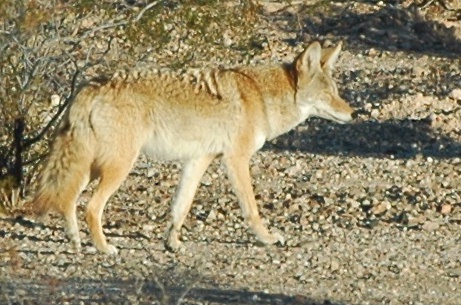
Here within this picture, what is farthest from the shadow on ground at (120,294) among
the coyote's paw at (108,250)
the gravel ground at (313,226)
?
the coyote's paw at (108,250)

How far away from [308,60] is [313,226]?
1.26 metres

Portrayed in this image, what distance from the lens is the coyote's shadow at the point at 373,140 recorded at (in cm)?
1480

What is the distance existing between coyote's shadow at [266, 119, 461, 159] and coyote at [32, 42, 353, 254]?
11.7 ft

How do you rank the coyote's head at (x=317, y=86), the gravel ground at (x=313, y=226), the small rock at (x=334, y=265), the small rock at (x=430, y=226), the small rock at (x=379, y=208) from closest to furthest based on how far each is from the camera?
1. the gravel ground at (x=313, y=226)
2. the small rock at (x=334, y=265)
3. the coyote's head at (x=317, y=86)
4. the small rock at (x=430, y=226)
5. the small rock at (x=379, y=208)

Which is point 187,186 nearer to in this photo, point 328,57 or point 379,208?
point 328,57

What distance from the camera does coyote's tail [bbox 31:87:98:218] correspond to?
398 inches

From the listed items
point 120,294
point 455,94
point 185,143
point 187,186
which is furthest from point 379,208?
point 455,94

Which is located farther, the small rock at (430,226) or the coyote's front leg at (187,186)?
the small rock at (430,226)

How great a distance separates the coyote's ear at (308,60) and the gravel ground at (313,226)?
1.21m

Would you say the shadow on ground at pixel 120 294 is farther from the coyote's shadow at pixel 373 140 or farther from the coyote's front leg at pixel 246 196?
the coyote's shadow at pixel 373 140

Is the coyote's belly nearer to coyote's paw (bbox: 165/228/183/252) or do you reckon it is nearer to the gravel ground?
coyote's paw (bbox: 165/228/183/252)

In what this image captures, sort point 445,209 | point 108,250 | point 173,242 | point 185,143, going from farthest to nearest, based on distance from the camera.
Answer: point 445,209 → point 185,143 → point 173,242 → point 108,250

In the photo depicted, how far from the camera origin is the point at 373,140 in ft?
50.6

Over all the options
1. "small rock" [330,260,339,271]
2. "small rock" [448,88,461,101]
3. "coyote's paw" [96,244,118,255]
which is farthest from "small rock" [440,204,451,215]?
"small rock" [448,88,461,101]
